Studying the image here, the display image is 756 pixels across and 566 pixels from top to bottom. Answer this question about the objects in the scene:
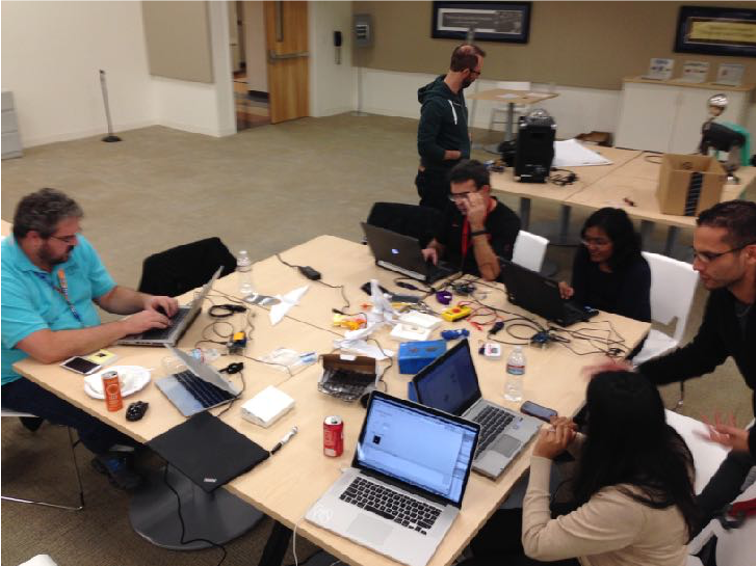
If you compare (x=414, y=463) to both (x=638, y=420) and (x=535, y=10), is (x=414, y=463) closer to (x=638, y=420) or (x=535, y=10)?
(x=638, y=420)

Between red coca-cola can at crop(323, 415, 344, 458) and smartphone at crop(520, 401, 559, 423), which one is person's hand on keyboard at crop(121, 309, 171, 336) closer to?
red coca-cola can at crop(323, 415, 344, 458)

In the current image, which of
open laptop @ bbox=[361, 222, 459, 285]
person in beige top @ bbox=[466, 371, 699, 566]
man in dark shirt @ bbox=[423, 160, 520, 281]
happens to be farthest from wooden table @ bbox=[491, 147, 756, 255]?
person in beige top @ bbox=[466, 371, 699, 566]

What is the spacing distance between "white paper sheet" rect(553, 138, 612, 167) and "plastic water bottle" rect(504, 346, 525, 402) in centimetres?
274

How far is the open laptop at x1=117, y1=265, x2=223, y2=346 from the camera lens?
7.57 ft

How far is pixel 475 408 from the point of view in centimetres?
197

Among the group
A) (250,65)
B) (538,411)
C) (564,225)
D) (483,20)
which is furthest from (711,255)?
(250,65)

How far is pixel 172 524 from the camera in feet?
7.75

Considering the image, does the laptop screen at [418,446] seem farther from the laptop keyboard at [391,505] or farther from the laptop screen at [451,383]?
the laptop screen at [451,383]

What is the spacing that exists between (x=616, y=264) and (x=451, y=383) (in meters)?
1.12

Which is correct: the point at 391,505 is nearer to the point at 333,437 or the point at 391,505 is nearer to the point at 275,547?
the point at 333,437

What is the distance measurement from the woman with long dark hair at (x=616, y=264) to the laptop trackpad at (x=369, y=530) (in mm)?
1337

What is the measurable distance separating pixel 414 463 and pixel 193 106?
740 cm

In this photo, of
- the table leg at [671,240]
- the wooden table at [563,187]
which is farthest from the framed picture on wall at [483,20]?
the table leg at [671,240]

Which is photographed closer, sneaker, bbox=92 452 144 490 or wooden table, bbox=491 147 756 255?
sneaker, bbox=92 452 144 490
